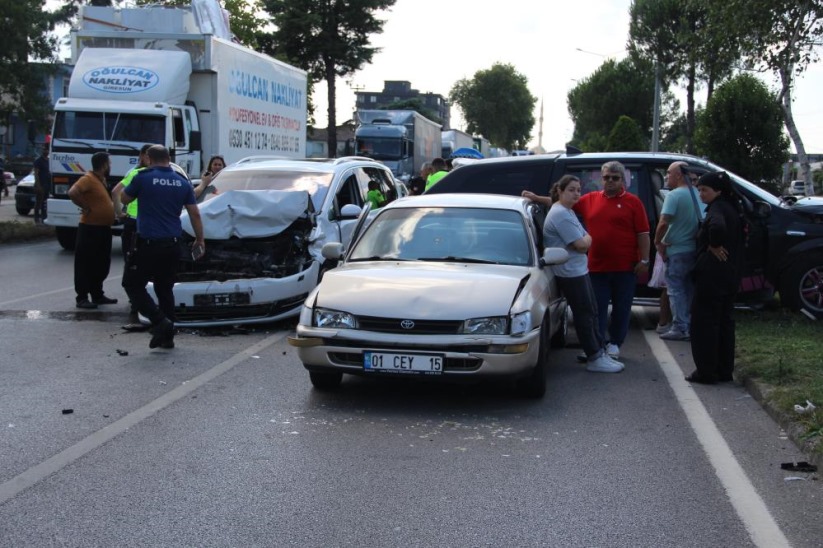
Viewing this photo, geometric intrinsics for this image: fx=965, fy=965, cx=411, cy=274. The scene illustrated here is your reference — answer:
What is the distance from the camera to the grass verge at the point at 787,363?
6.46m

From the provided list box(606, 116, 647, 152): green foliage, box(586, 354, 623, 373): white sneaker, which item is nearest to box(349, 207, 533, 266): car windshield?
box(586, 354, 623, 373): white sneaker

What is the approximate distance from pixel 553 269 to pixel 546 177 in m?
3.13

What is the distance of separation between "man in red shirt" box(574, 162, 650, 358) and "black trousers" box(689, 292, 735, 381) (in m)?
0.85

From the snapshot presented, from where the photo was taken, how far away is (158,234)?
9.07 metres

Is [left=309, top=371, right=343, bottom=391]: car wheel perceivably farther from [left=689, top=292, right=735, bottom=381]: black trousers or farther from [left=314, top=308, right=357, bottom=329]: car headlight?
[left=689, top=292, right=735, bottom=381]: black trousers

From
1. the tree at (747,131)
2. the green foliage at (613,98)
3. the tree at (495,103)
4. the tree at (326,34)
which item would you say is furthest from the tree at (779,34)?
the tree at (495,103)

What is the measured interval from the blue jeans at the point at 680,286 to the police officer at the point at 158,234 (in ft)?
16.3

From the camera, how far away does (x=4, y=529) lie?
178 inches

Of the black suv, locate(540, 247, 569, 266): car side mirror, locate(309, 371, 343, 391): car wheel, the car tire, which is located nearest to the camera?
locate(309, 371, 343, 391): car wheel

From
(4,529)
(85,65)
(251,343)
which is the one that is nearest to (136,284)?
(251,343)

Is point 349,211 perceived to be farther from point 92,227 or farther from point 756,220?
point 756,220

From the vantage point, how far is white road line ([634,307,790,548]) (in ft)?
15.2

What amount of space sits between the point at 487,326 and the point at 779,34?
17534 millimetres

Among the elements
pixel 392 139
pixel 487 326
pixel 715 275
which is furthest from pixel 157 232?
pixel 392 139
